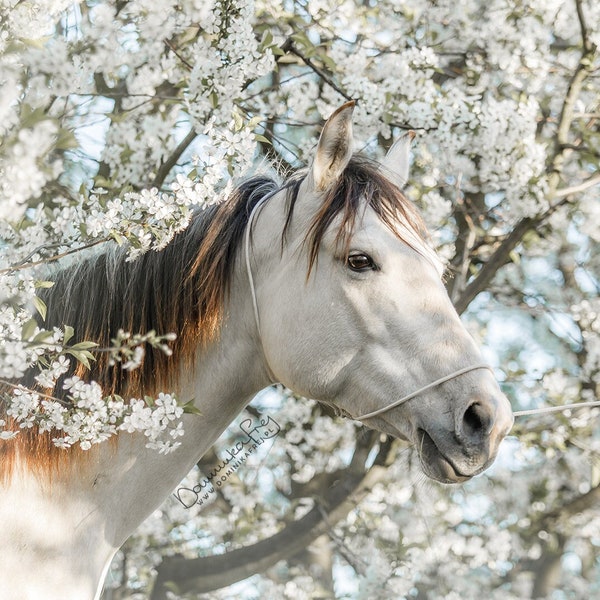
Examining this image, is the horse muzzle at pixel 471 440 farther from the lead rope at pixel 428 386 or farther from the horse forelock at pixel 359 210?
the horse forelock at pixel 359 210

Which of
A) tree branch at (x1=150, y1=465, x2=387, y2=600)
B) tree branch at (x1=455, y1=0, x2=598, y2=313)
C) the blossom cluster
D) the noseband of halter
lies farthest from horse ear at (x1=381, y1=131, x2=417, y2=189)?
tree branch at (x1=150, y1=465, x2=387, y2=600)

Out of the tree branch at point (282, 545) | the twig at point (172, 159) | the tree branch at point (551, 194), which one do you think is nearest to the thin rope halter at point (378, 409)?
the twig at point (172, 159)

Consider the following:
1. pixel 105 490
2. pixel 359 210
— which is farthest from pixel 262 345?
pixel 105 490

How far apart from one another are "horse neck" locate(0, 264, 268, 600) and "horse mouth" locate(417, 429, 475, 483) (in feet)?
1.75

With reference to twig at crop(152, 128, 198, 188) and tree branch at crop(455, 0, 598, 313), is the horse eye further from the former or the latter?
tree branch at crop(455, 0, 598, 313)

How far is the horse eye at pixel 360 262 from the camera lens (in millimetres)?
2438

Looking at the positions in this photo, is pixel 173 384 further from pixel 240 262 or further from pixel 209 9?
pixel 209 9

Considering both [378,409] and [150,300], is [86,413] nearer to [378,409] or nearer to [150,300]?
[150,300]

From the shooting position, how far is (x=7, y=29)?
2.20 meters

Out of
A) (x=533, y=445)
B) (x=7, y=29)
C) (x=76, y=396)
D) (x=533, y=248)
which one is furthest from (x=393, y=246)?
(x=533, y=248)

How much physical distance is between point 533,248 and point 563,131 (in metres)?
1.71

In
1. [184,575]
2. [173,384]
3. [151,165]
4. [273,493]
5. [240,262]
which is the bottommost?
[273,493]

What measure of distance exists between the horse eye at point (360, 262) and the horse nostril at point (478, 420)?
1.62ft

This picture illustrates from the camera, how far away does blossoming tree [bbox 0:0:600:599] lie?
2.27m
